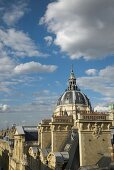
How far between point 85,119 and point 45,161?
9.24 m

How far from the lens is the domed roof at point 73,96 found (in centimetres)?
12177

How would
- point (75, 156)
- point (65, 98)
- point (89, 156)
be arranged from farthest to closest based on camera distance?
1. point (65, 98)
2. point (75, 156)
3. point (89, 156)

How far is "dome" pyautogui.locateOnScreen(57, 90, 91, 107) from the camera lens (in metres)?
122

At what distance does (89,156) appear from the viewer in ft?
114

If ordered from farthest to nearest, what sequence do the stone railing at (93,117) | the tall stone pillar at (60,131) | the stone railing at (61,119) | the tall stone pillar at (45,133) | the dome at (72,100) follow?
the dome at (72,100) < the tall stone pillar at (45,133) < the stone railing at (61,119) < the tall stone pillar at (60,131) < the stone railing at (93,117)

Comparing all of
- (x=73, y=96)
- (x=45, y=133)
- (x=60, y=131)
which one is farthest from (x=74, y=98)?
(x=60, y=131)

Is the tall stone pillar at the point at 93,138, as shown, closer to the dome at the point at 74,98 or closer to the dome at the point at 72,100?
the dome at the point at 72,100

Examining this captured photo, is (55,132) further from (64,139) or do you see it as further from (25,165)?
(25,165)

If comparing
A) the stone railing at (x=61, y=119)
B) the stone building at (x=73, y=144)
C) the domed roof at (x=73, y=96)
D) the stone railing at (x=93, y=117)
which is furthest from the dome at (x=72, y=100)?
the stone railing at (x=93, y=117)

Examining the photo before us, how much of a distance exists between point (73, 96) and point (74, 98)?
887mm

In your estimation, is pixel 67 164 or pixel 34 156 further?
pixel 34 156

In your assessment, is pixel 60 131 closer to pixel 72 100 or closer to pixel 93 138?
pixel 93 138

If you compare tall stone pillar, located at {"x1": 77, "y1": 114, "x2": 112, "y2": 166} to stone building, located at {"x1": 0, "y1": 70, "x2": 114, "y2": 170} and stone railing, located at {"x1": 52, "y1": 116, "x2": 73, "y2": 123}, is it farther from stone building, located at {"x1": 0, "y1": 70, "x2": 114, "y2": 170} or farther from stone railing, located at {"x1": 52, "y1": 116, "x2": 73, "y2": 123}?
stone railing, located at {"x1": 52, "y1": 116, "x2": 73, "y2": 123}

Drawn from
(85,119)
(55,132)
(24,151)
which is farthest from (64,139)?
(24,151)
